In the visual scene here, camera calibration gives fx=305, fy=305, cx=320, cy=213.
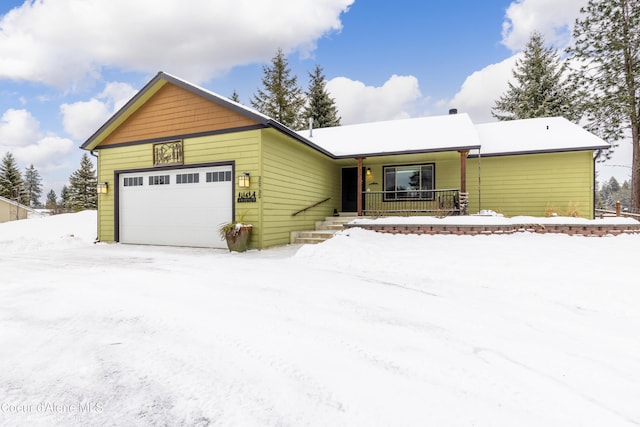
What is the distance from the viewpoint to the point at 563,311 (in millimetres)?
3574

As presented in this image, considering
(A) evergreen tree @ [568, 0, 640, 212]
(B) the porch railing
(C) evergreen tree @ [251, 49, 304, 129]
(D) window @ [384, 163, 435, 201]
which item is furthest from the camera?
(C) evergreen tree @ [251, 49, 304, 129]

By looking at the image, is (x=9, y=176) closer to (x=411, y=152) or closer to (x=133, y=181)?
(x=133, y=181)

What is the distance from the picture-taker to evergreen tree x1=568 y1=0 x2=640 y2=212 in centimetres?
1481

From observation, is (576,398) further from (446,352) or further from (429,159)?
(429,159)

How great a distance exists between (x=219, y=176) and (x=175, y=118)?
7.59 ft

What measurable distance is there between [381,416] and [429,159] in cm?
1121

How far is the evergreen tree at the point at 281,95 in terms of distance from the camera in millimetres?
24625

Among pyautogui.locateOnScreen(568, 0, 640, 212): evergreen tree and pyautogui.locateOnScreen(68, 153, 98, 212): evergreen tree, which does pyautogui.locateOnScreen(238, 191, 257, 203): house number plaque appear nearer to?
pyautogui.locateOnScreen(568, 0, 640, 212): evergreen tree

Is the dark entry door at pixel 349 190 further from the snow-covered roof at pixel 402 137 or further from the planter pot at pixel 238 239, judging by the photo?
the planter pot at pixel 238 239

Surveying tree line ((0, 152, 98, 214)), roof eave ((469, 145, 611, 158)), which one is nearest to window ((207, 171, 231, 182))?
roof eave ((469, 145, 611, 158))

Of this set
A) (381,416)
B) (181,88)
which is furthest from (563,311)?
(181,88)

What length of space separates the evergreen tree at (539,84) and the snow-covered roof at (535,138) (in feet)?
32.9

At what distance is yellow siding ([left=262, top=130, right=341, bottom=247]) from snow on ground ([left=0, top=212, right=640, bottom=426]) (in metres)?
3.27

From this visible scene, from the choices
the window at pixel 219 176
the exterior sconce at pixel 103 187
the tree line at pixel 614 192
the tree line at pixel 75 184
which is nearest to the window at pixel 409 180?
the window at pixel 219 176
